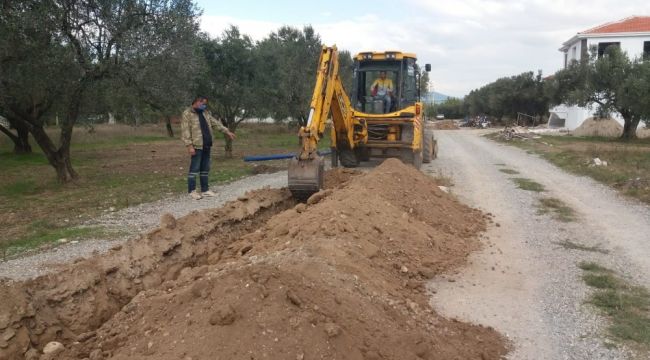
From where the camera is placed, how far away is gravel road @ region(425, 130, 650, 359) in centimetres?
482

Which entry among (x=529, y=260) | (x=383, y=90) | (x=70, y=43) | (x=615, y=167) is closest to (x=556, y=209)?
(x=529, y=260)

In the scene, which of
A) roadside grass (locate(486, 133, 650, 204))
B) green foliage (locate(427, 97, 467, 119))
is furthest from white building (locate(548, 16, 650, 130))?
green foliage (locate(427, 97, 467, 119))

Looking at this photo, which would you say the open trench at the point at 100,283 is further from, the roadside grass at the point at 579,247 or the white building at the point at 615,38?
the white building at the point at 615,38

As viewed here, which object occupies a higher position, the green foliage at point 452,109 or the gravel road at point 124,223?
the green foliage at point 452,109

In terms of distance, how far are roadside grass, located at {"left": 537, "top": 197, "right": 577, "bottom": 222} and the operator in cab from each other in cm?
448

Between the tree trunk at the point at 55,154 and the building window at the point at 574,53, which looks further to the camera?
the building window at the point at 574,53

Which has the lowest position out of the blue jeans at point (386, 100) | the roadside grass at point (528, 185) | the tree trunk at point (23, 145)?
the roadside grass at point (528, 185)

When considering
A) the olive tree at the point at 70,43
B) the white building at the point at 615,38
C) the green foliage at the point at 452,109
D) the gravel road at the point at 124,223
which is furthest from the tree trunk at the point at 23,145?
the green foliage at the point at 452,109

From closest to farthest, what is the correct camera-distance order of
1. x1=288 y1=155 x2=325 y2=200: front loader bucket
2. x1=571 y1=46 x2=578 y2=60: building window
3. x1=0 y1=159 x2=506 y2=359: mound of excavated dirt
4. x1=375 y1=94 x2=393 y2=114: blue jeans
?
x1=0 y1=159 x2=506 y2=359: mound of excavated dirt, x1=288 y1=155 x2=325 y2=200: front loader bucket, x1=375 y1=94 x2=393 y2=114: blue jeans, x1=571 y1=46 x2=578 y2=60: building window

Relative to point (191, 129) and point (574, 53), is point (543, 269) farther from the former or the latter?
point (574, 53)

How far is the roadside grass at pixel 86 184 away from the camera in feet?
30.2

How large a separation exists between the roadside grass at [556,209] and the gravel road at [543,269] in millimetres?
144

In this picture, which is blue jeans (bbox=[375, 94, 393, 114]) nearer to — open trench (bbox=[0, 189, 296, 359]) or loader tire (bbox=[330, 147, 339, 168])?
loader tire (bbox=[330, 147, 339, 168])

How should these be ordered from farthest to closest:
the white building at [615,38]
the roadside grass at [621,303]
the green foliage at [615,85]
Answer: the white building at [615,38] → the green foliage at [615,85] → the roadside grass at [621,303]
